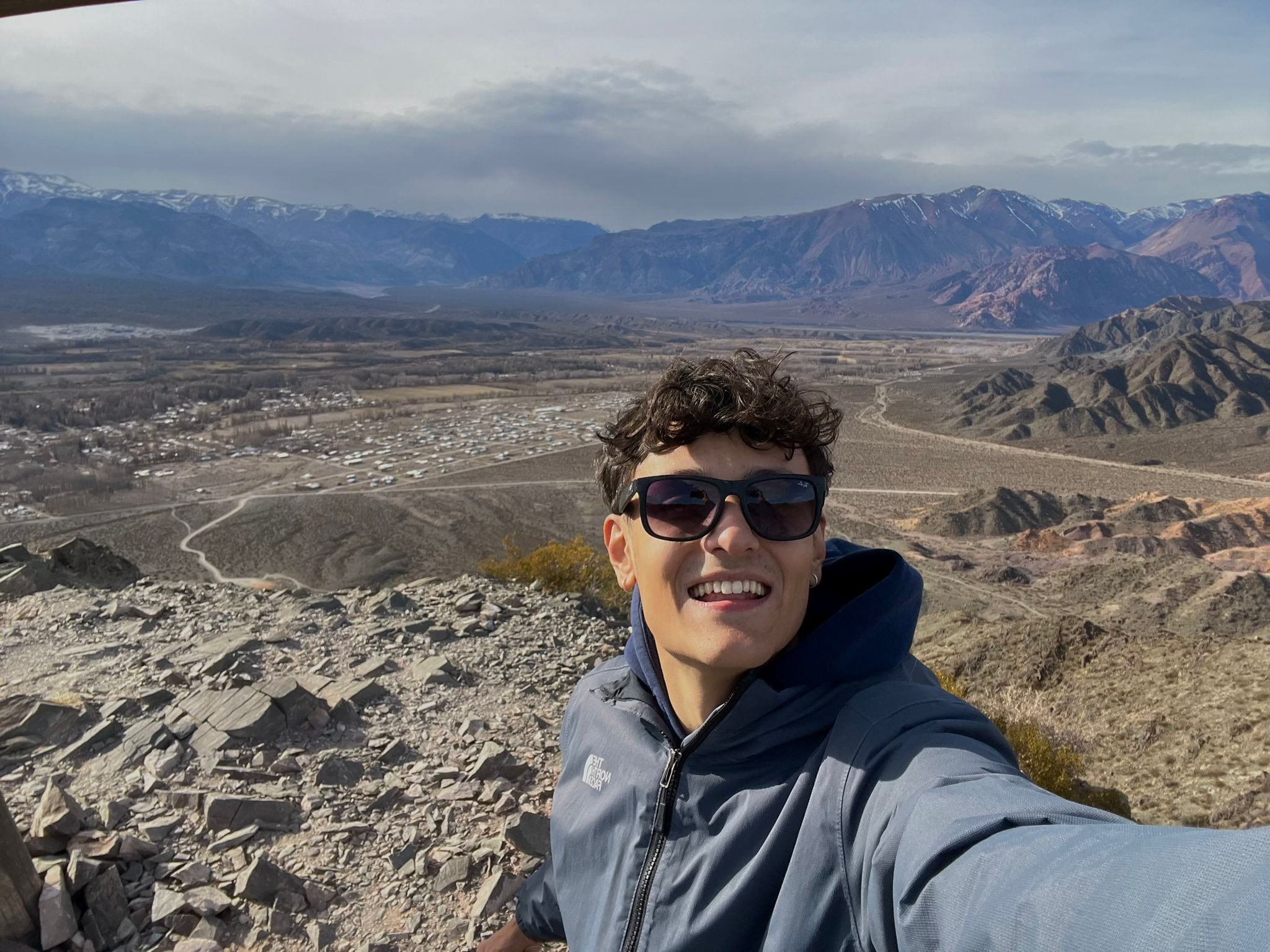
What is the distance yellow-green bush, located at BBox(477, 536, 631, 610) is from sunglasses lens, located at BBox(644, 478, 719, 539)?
7.74 m

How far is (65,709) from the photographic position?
513cm

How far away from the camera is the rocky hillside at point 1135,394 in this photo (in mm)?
62906

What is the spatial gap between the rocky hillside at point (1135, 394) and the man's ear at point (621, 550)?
215 ft

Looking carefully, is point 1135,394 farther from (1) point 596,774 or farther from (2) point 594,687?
(1) point 596,774

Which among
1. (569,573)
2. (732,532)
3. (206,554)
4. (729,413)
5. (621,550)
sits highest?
(729,413)

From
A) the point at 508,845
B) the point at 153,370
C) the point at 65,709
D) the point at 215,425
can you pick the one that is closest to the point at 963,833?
the point at 508,845

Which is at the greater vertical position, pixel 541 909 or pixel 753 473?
pixel 753 473

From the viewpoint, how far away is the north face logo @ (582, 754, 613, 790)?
6.43 ft

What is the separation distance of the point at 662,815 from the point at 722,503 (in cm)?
71

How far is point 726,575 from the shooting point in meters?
1.77

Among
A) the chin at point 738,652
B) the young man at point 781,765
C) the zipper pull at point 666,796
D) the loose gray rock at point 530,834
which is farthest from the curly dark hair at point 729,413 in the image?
the loose gray rock at point 530,834

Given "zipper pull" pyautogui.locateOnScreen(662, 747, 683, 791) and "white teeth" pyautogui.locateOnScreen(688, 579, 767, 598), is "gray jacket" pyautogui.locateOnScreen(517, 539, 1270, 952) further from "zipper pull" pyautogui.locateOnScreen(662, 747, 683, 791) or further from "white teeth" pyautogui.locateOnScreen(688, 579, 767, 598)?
"white teeth" pyautogui.locateOnScreen(688, 579, 767, 598)

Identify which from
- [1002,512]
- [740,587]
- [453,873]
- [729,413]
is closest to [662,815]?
[740,587]

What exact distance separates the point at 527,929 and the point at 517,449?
5112 cm
